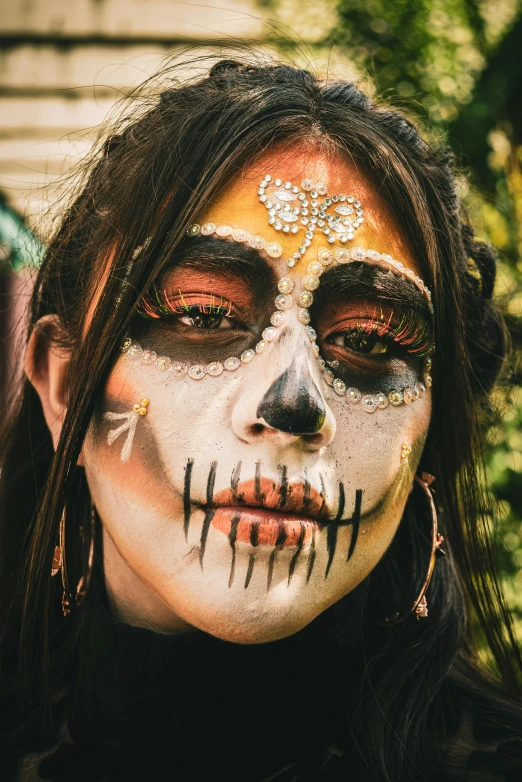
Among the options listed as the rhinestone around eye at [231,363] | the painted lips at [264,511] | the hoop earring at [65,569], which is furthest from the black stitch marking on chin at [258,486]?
the hoop earring at [65,569]

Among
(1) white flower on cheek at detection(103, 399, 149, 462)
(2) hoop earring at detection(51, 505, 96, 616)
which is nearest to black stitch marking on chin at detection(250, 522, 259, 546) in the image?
(1) white flower on cheek at detection(103, 399, 149, 462)

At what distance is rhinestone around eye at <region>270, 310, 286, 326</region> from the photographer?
1423mm

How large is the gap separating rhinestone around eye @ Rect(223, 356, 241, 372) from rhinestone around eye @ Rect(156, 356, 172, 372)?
0.12m

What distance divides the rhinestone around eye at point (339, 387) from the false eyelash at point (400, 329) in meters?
0.11

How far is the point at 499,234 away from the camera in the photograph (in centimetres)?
326

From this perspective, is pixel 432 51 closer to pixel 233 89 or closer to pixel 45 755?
pixel 233 89

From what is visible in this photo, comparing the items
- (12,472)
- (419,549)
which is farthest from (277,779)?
(12,472)

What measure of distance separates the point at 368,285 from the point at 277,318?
0.71ft

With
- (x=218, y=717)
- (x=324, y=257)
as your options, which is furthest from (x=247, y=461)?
(x=218, y=717)

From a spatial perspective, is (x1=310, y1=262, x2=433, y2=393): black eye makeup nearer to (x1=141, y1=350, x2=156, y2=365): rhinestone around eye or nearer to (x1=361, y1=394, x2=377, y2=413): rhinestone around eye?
(x1=361, y1=394, x2=377, y2=413): rhinestone around eye

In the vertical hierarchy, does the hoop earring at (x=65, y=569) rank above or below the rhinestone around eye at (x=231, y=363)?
below

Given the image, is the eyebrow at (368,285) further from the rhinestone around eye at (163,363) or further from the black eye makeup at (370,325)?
the rhinestone around eye at (163,363)

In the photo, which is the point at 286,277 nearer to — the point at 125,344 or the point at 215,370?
the point at 215,370

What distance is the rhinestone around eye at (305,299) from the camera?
1436mm
